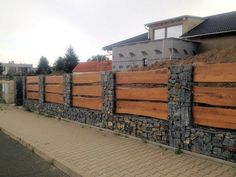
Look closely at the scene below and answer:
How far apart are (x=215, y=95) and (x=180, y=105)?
3.34 feet

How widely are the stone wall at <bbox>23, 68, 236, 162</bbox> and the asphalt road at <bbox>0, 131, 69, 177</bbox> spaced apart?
9.53ft

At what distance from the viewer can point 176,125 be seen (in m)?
7.30

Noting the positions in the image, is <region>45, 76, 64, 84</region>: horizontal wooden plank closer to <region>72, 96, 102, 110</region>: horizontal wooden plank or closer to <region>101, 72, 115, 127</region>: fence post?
<region>72, 96, 102, 110</region>: horizontal wooden plank

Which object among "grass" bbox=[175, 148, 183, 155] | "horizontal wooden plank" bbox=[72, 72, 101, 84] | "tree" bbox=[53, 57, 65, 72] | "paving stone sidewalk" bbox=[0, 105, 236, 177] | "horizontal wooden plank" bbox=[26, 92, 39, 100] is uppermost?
"tree" bbox=[53, 57, 65, 72]

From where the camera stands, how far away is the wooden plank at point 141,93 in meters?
7.82

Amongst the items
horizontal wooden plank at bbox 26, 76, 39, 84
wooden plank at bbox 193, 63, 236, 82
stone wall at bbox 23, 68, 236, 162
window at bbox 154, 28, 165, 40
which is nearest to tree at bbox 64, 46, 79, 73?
window at bbox 154, 28, 165, 40

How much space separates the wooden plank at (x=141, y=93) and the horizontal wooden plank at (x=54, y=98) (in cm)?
450

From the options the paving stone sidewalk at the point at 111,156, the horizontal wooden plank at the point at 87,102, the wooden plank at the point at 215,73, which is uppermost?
the wooden plank at the point at 215,73

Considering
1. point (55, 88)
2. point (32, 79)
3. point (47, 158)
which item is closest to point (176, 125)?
point (47, 158)

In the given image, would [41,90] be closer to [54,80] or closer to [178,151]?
[54,80]

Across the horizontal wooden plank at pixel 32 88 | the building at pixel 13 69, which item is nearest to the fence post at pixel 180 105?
the horizontal wooden plank at pixel 32 88

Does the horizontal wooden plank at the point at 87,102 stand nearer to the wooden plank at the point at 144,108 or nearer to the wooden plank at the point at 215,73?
the wooden plank at the point at 144,108

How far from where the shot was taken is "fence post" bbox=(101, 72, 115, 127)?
9750 mm

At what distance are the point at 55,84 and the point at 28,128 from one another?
11.7 ft
